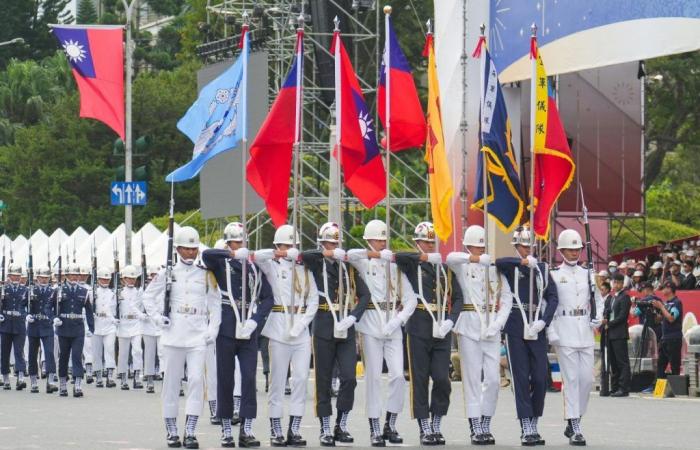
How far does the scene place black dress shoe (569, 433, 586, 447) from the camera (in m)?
16.3

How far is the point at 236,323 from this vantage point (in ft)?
53.5

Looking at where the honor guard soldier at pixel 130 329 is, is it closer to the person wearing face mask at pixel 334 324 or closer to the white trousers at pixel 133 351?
the white trousers at pixel 133 351

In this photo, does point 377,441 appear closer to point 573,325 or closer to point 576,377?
point 576,377

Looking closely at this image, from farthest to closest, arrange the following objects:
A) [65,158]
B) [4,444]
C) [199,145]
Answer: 1. [65,158]
2. [199,145]
3. [4,444]

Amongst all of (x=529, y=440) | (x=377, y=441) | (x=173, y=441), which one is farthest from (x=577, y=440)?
(x=173, y=441)

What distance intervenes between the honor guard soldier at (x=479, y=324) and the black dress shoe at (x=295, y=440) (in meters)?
1.61

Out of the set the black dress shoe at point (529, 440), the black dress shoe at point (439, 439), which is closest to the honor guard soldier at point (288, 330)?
the black dress shoe at point (439, 439)

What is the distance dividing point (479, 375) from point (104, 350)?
43.6 feet

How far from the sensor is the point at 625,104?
38438 millimetres

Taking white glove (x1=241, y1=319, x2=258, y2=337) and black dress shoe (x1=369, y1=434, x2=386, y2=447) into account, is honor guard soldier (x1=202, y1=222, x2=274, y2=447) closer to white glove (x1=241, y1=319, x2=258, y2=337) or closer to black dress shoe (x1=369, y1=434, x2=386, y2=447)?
white glove (x1=241, y1=319, x2=258, y2=337)

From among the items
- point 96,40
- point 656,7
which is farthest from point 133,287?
point 656,7

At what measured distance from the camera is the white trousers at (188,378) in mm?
15930

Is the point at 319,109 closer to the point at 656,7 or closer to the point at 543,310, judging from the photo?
the point at 656,7

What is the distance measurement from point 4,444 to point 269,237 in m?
30.6
